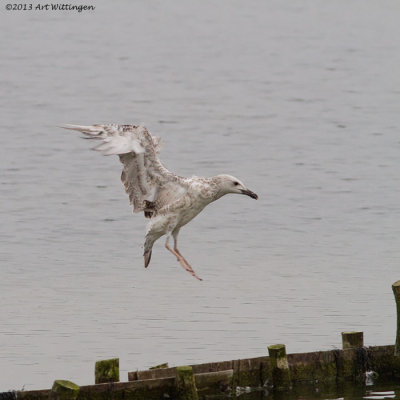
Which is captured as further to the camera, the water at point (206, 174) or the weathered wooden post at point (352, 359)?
the water at point (206, 174)

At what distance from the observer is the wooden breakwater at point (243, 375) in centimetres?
1157

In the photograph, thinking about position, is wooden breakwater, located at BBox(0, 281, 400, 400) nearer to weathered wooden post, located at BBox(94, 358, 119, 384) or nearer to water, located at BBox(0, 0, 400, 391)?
weathered wooden post, located at BBox(94, 358, 119, 384)

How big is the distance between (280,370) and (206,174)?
12725mm

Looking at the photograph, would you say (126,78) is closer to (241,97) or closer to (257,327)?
(241,97)

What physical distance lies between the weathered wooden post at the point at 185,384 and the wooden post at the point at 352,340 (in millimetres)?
2264

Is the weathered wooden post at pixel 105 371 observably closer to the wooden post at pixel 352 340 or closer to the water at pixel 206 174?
the water at pixel 206 174

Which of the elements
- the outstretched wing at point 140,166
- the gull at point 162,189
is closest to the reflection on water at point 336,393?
the gull at point 162,189

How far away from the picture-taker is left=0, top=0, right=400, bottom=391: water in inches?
634

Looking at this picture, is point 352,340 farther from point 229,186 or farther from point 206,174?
point 206,174

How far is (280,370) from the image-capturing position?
12742 millimetres

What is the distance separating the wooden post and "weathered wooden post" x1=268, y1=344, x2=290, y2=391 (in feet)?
3.05

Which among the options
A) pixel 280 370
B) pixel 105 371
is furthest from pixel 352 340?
pixel 105 371

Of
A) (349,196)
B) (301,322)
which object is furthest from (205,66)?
(301,322)

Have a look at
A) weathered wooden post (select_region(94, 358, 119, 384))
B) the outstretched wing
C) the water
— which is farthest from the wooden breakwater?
the outstretched wing
